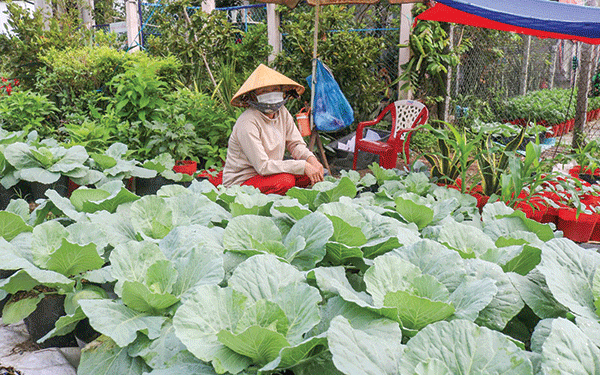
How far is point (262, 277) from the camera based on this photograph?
3.38 ft

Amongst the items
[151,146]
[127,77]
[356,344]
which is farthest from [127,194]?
[127,77]

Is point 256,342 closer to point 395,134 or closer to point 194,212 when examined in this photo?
point 194,212

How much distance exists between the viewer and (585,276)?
1051 millimetres

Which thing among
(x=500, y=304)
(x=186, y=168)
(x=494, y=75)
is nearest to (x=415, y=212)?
(x=500, y=304)

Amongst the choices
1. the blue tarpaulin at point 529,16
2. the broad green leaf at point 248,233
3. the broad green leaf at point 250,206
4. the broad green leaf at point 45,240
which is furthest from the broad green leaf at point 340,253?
the blue tarpaulin at point 529,16

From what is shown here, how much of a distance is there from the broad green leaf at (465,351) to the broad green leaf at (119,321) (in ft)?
1.77

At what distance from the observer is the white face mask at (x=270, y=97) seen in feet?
11.2

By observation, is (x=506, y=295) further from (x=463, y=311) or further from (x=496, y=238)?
(x=496, y=238)

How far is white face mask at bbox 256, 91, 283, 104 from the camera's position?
11.2ft

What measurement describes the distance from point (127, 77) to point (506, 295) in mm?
4549

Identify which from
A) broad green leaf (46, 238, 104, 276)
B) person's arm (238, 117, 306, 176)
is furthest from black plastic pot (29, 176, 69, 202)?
broad green leaf (46, 238, 104, 276)

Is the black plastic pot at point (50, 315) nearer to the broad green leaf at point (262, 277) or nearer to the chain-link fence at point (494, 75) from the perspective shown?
the broad green leaf at point (262, 277)

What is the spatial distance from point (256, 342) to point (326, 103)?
4424mm

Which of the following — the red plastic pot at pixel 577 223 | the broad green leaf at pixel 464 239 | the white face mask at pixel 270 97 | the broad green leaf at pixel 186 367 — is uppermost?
Answer: the white face mask at pixel 270 97
